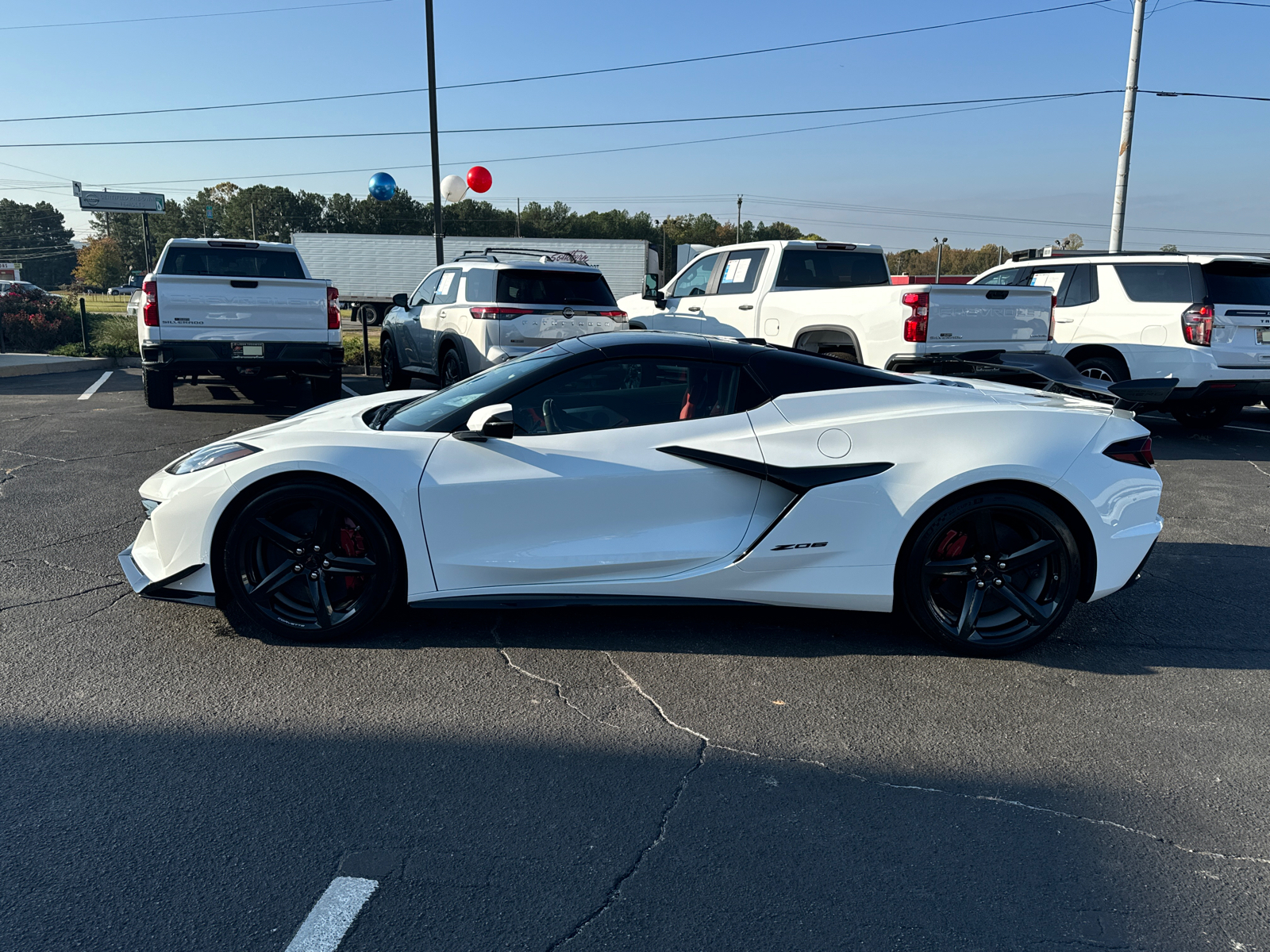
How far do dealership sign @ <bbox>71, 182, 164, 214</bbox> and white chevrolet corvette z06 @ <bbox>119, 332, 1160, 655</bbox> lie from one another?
2397 cm

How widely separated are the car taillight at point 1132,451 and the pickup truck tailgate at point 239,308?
331 inches

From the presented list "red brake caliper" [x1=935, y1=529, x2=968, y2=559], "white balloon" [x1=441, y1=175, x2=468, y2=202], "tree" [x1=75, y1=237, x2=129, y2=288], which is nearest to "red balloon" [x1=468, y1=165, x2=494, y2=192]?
"white balloon" [x1=441, y1=175, x2=468, y2=202]

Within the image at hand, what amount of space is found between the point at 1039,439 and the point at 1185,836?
5.62 feet

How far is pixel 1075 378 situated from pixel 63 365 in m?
15.9

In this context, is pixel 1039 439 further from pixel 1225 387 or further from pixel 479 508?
pixel 1225 387

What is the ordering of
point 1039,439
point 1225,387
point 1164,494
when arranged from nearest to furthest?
1. point 1039,439
2. point 1164,494
3. point 1225,387

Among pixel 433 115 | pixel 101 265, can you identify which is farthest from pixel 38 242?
pixel 433 115

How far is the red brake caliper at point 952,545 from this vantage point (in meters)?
3.95

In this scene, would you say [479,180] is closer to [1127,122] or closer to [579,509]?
[1127,122]

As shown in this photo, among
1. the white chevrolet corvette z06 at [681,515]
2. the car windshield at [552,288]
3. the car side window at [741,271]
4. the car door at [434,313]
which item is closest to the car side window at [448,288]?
the car door at [434,313]

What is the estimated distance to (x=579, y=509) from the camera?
12.6 feet

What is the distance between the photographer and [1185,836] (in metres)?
2.69

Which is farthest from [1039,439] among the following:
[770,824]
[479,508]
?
[479,508]

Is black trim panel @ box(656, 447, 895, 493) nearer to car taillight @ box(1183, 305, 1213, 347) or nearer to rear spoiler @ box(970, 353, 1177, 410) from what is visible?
rear spoiler @ box(970, 353, 1177, 410)
